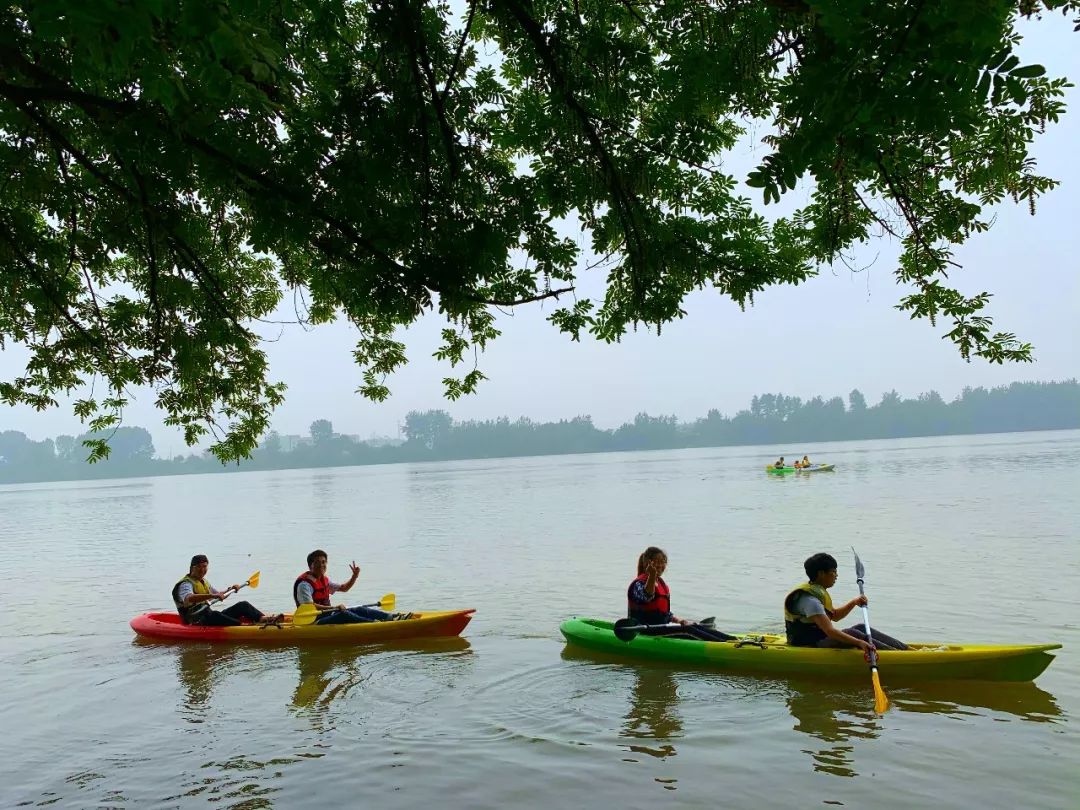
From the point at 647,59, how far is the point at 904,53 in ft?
10.6

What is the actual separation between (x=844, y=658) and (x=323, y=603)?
288 inches

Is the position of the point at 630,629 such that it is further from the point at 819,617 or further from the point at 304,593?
the point at 304,593

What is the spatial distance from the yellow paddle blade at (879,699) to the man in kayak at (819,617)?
0.61m

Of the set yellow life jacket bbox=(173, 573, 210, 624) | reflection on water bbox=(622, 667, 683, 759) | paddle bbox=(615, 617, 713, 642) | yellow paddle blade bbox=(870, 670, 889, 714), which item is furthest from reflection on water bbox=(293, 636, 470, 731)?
yellow paddle blade bbox=(870, 670, 889, 714)

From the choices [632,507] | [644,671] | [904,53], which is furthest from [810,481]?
[904,53]

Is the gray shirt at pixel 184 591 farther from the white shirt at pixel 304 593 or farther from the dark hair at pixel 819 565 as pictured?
the dark hair at pixel 819 565

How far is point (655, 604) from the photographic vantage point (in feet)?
34.7

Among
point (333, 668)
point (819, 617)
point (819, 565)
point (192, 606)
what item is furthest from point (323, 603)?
point (819, 565)

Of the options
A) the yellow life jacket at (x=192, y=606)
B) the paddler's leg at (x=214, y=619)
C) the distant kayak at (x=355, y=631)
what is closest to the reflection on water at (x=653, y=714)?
the distant kayak at (x=355, y=631)

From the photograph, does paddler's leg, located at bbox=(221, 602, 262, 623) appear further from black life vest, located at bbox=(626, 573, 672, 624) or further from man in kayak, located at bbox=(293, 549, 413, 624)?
black life vest, located at bbox=(626, 573, 672, 624)

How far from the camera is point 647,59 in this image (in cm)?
576

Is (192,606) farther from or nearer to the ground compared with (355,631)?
farther from the ground

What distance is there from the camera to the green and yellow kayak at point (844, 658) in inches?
338

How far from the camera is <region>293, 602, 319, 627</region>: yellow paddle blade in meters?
12.1
